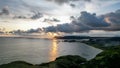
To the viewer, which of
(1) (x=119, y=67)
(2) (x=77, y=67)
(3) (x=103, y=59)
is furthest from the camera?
(2) (x=77, y=67)

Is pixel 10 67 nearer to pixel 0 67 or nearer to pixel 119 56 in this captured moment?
pixel 0 67

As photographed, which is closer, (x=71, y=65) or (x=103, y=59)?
(x=103, y=59)

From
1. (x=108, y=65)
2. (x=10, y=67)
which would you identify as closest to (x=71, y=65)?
(x=108, y=65)

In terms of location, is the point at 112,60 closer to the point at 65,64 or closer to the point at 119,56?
the point at 119,56

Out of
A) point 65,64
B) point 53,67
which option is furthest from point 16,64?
point 65,64

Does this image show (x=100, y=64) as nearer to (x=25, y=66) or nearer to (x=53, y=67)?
(x=53, y=67)

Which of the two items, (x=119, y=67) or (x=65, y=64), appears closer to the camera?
(x=119, y=67)

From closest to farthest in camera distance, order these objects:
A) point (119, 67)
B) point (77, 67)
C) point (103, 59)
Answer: point (119, 67)
point (103, 59)
point (77, 67)

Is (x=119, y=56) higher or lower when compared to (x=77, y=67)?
higher
